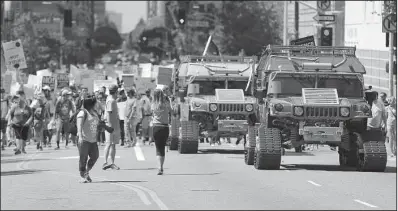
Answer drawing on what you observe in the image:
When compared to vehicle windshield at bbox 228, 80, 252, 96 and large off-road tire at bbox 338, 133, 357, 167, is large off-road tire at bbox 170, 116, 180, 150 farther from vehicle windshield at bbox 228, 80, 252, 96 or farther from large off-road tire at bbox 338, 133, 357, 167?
large off-road tire at bbox 338, 133, 357, 167

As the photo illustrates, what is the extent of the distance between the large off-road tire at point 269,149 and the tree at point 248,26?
52026 millimetres

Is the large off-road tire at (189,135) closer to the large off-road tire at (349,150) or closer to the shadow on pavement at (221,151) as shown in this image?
the shadow on pavement at (221,151)

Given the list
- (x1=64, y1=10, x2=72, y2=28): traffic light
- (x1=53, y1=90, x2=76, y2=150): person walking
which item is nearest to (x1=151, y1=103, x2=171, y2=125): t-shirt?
(x1=53, y1=90, x2=76, y2=150): person walking

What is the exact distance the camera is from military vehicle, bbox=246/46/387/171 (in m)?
23.2

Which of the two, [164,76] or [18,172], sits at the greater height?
[164,76]

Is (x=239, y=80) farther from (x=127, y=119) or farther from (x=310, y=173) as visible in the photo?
(x=310, y=173)

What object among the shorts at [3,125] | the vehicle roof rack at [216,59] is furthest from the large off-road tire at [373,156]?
the shorts at [3,125]

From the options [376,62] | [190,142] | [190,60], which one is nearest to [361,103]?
[190,142]

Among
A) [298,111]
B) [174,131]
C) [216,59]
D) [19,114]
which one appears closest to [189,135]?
[174,131]

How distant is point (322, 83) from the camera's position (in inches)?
955

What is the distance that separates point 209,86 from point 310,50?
231 inches

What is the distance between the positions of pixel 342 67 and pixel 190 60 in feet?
25.2

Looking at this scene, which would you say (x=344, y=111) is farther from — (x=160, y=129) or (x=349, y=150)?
(x=160, y=129)

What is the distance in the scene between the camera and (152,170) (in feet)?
76.3
